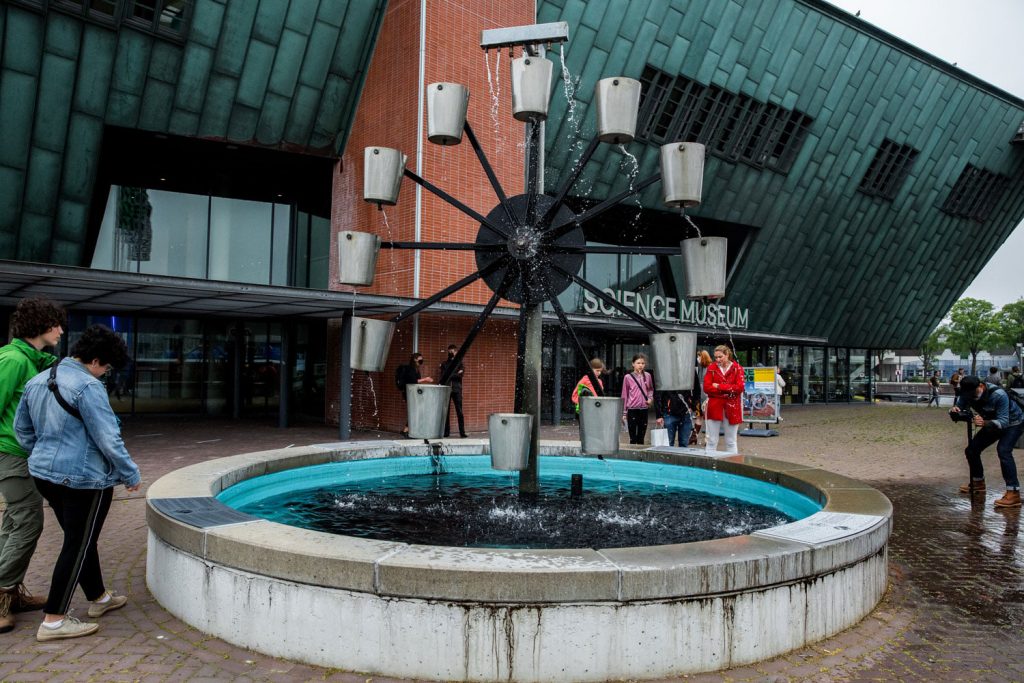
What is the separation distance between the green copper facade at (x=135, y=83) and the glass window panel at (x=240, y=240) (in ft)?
11.2

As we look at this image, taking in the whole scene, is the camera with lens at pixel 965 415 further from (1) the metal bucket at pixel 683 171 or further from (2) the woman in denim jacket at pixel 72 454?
(2) the woman in denim jacket at pixel 72 454

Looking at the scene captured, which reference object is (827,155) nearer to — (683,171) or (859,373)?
(859,373)

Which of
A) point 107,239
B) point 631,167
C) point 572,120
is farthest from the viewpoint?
point 631,167

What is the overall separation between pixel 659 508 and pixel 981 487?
529 centimetres

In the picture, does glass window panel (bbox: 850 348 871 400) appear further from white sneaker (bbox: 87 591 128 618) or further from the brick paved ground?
white sneaker (bbox: 87 591 128 618)

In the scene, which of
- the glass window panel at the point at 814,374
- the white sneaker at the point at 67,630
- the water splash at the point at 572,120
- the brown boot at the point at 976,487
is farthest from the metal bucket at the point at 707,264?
the glass window panel at the point at 814,374

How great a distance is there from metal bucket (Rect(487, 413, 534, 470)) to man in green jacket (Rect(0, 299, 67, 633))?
309 cm

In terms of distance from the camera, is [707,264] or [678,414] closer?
[707,264]

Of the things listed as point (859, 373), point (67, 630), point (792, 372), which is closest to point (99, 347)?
point (67, 630)

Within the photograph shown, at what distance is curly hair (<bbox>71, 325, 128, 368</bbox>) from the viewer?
13.3 ft

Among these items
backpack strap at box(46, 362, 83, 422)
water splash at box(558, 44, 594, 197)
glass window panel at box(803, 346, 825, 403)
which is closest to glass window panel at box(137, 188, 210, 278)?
water splash at box(558, 44, 594, 197)

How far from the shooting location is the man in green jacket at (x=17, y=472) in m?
4.11

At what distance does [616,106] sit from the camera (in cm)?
593

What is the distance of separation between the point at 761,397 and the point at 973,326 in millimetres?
63442
